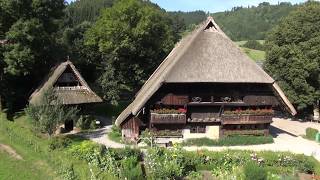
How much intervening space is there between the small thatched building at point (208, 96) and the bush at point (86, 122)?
5855 mm

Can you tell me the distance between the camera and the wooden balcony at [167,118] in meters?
37.9

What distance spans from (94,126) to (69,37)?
29480mm

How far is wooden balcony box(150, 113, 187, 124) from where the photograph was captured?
37875 mm

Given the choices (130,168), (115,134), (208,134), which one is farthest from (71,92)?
(130,168)

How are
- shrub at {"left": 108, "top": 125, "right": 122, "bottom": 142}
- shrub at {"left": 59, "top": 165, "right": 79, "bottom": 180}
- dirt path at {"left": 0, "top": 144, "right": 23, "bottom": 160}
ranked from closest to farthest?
shrub at {"left": 59, "top": 165, "right": 79, "bottom": 180}, dirt path at {"left": 0, "top": 144, "right": 23, "bottom": 160}, shrub at {"left": 108, "top": 125, "right": 122, "bottom": 142}

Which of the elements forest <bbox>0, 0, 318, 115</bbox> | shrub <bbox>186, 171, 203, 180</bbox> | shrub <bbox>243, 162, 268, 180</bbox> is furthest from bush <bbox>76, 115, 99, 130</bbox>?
shrub <bbox>243, 162, 268, 180</bbox>

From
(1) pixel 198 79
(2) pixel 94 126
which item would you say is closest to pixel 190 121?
(1) pixel 198 79

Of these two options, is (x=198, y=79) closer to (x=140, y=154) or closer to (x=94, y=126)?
(x=140, y=154)

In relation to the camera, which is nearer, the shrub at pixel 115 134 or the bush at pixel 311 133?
the shrub at pixel 115 134

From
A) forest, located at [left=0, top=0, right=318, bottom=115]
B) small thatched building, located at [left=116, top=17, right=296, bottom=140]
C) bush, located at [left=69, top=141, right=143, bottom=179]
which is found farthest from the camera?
forest, located at [left=0, top=0, right=318, bottom=115]

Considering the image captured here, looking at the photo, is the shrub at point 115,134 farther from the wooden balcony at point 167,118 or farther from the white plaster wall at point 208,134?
the white plaster wall at point 208,134

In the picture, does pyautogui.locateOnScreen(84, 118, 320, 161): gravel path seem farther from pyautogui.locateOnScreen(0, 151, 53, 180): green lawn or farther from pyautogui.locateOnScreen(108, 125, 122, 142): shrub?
pyautogui.locateOnScreen(0, 151, 53, 180): green lawn

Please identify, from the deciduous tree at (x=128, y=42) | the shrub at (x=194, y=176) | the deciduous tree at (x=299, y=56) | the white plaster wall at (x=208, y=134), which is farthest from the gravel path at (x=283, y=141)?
the deciduous tree at (x=128, y=42)

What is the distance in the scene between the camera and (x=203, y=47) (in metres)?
38.9
